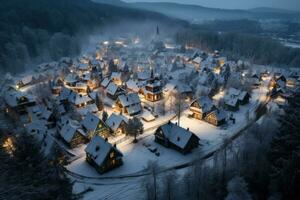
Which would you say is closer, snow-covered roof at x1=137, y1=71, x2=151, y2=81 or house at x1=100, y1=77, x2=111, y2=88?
house at x1=100, y1=77, x2=111, y2=88

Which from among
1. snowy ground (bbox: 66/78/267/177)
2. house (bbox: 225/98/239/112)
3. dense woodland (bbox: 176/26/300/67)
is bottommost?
snowy ground (bbox: 66/78/267/177)

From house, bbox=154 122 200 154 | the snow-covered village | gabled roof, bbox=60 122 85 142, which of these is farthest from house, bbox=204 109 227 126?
gabled roof, bbox=60 122 85 142

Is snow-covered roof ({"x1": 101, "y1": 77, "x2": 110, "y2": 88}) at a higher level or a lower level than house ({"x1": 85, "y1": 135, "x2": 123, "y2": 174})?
higher

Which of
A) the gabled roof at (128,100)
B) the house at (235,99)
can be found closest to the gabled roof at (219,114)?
the house at (235,99)

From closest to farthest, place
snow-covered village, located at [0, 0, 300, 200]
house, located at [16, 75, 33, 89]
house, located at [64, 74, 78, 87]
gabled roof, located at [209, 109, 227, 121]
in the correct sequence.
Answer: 1. snow-covered village, located at [0, 0, 300, 200]
2. gabled roof, located at [209, 109, 227, 121]
3. house, located at [64, 74, 78, 87]
4. house, located at [16, 75, 33, 89]

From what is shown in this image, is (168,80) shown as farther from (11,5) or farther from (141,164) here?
(11,5)

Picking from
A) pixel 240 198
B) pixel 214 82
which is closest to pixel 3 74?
pixel 214 82

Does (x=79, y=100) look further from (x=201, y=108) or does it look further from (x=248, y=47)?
(x=248, y=47)

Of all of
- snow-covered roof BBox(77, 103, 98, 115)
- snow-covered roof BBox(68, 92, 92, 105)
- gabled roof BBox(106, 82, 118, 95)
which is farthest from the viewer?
gabled roof BBox(106, 82, 118, 95)

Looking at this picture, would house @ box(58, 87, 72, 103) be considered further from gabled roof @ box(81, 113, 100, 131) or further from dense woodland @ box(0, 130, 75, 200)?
dense woodland @ box(0, 130, 75, 200)
